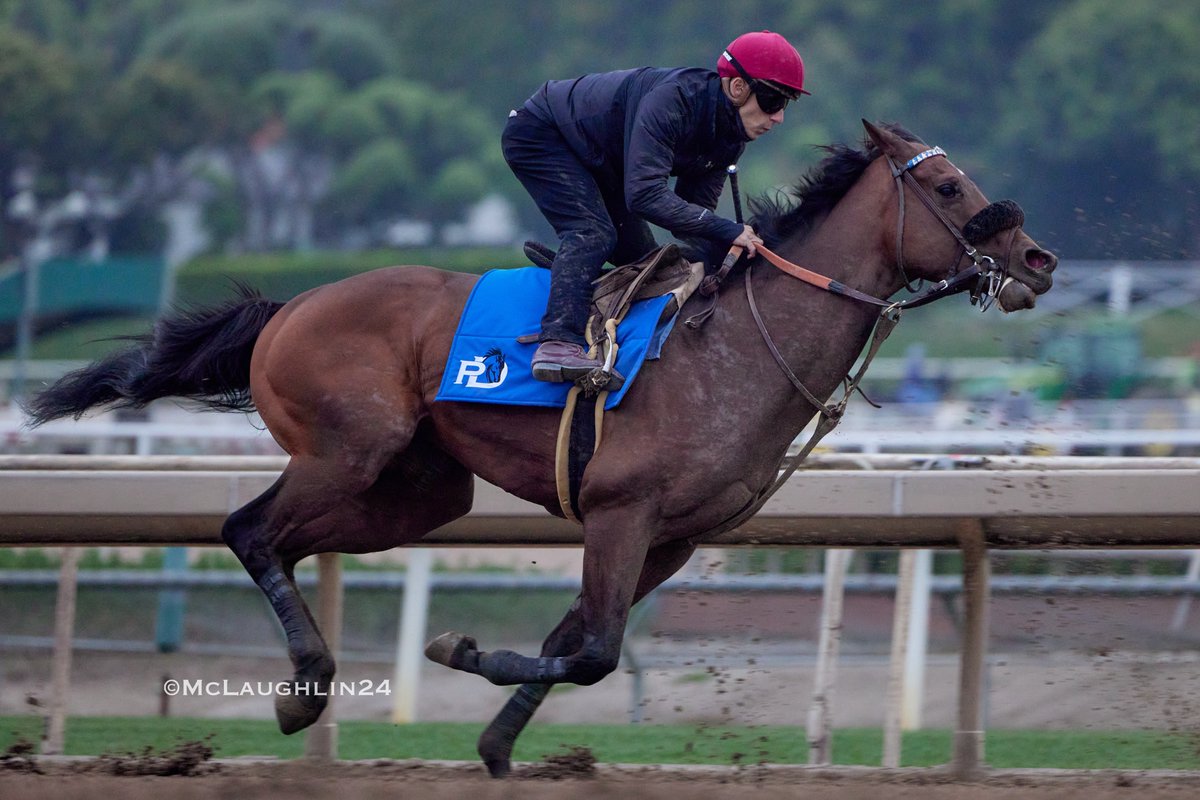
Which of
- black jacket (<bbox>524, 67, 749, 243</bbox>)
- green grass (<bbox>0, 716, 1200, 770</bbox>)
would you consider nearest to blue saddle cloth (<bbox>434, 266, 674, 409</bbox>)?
black jacket (<bbox>524, 67, 749, 243</bbox>)

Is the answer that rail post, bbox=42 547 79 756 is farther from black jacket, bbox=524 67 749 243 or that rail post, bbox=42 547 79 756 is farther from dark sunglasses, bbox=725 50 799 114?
dark sunglasses, bbox=725 50 799 114

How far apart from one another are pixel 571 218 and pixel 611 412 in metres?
0.65

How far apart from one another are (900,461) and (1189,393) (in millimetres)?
11846

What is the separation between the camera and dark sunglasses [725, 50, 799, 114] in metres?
4.59

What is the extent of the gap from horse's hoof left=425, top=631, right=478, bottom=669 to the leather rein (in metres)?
0.86

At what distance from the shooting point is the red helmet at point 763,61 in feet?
15.0

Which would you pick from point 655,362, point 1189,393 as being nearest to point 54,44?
point 1189,393

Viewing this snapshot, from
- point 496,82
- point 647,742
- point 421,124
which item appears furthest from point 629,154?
point 496,82

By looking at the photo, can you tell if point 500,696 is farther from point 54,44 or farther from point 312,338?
point 54,44

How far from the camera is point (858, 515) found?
496 cm

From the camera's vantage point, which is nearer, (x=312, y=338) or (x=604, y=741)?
(x=312, y=338)

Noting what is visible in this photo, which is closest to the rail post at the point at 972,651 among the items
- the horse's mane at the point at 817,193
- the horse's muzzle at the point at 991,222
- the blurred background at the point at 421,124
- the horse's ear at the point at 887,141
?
the horse's muzzle at the point at 991,222

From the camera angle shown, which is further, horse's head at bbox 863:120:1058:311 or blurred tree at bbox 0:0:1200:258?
blurred tree at bbox 0:0:1200:258

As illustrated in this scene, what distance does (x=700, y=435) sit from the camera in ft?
14.6
